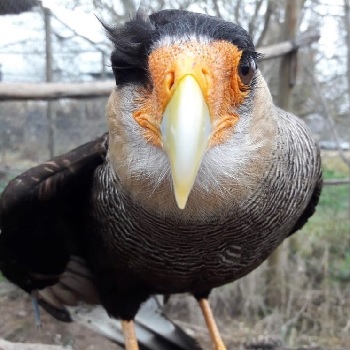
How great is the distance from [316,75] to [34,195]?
3326 millimetres

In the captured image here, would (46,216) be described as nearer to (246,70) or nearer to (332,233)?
(246,70)

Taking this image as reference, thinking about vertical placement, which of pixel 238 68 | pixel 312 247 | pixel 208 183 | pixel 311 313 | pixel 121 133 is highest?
pixel 238 68

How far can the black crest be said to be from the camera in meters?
1.49

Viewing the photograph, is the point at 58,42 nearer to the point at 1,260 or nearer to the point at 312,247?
the point at 1,260

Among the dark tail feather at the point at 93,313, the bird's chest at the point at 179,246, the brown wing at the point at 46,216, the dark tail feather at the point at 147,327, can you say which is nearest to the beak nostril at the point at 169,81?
the bird's chest at the point at 179,246

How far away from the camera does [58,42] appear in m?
3.54

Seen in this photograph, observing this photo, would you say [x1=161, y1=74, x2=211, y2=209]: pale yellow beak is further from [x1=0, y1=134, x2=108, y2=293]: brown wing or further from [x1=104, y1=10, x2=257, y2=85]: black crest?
[x1=0, y1=134, x2=108, y2=293]: brown wing

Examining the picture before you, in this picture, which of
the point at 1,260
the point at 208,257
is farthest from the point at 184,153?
the point at 1,260

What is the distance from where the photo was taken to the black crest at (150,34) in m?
1.49

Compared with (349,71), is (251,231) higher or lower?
lower

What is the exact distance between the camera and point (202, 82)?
1.35 meters

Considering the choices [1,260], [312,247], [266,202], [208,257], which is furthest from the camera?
[312,247]

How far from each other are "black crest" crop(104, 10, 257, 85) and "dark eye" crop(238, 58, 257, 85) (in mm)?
23

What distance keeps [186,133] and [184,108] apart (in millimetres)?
60
